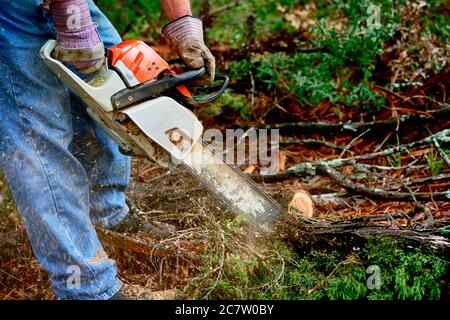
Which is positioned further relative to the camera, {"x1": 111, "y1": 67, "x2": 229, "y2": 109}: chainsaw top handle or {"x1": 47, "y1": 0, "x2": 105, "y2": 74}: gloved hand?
{"x1": 111, "y1": 67, "x2": 229, "y2": 109}: chainsaw top handle

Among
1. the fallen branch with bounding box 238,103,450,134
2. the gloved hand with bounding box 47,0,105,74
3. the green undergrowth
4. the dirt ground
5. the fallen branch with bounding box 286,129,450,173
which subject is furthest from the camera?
the fallen branch with bounding box 238,103,450,134

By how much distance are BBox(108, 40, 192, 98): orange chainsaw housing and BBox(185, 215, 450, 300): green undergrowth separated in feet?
2.17

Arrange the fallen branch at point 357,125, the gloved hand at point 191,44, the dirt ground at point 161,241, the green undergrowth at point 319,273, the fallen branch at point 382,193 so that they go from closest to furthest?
the green undergrowth at point 319,273
the gloved hand at point 191,44
the dirt ground at point 161,241
the fallen branch at point 382,193
the fallen branch at point 357,125

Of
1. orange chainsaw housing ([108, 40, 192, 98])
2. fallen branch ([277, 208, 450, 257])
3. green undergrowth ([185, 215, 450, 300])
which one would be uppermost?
orange chainsaw housing ([108, 40, 192, 98])

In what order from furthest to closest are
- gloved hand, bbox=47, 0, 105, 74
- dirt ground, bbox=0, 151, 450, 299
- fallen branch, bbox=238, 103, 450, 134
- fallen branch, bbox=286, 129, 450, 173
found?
fallen branch, bbox=238, 103, 450, 134 < fallen branch, bbox=286, 129, 450, 173 < dirt ground, bbox=0, 151, 450, 299 < gloved hand, bbox=47, 0, 105, 74

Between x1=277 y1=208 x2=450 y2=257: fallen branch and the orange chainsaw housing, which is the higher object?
the orange chainsaw housing

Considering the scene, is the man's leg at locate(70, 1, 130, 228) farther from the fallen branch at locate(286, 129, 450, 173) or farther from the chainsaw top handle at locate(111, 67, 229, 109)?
the fallen branch at locate(286, 129, 450, 173)

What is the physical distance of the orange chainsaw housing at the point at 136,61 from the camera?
2035 mm

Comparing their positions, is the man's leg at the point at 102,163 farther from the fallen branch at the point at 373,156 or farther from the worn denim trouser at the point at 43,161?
the fallen branch at the point at 373,156

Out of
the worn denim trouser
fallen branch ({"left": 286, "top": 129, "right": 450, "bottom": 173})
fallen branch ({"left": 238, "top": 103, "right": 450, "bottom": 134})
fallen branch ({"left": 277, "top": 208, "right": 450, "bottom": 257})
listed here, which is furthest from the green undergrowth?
fallen branch ({"left": 238, "top": 103, "right": 450, "bottom": 134})

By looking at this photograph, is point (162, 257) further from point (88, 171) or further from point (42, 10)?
point (42, 10)

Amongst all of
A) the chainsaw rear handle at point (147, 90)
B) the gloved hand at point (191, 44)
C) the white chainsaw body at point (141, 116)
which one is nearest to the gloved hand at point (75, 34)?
the white chainsaw body at point (141, 116)

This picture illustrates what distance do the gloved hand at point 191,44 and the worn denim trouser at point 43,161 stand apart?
451 millimetres

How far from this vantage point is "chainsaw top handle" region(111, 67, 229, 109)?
2.00 metres
